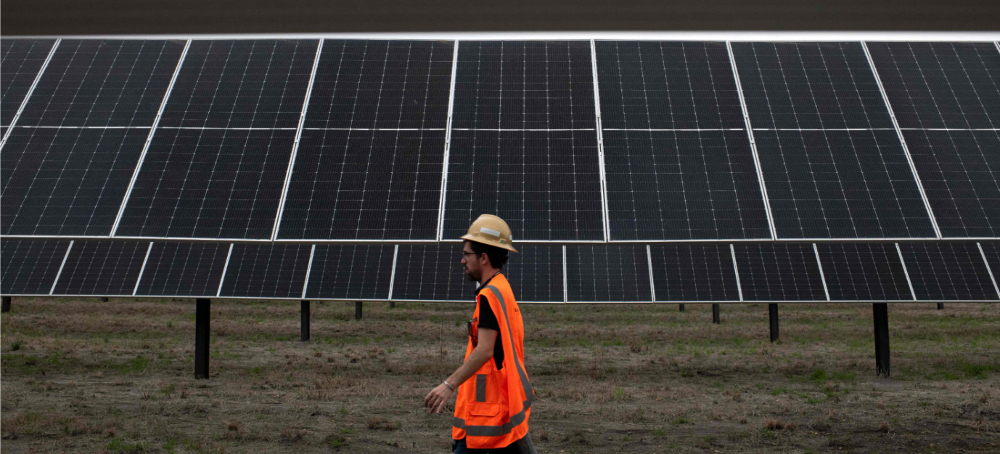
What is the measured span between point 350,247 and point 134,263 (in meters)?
4.08

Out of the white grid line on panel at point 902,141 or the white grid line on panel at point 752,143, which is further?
the white grid line on panel at point 902,141

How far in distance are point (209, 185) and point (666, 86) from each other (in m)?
8.02

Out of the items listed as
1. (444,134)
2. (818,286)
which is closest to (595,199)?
(444,134)

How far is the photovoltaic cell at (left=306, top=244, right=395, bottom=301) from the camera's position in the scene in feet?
40.9

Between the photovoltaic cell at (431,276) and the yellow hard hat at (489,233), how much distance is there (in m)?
6.70

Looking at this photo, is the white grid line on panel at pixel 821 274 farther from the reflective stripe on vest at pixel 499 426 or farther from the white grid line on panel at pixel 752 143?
the reflective stripe on vest at pixel 499 426

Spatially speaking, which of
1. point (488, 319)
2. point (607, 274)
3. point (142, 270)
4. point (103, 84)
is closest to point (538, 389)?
point (607, 274)

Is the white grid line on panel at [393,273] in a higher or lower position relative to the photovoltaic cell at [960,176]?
lower

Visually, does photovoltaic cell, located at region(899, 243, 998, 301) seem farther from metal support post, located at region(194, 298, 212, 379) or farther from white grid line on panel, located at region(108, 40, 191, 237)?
white grid line on panel, located at region(108, 40, 191, 237)

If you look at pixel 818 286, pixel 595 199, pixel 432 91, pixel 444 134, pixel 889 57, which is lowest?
pixel 818 286

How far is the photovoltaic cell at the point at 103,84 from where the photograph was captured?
13.5 metres

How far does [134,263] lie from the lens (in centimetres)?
1412

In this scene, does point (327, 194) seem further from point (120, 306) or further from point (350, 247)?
point (120, 306)

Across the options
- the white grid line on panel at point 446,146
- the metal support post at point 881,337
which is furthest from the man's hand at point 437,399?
the metal support post at point 881,337
